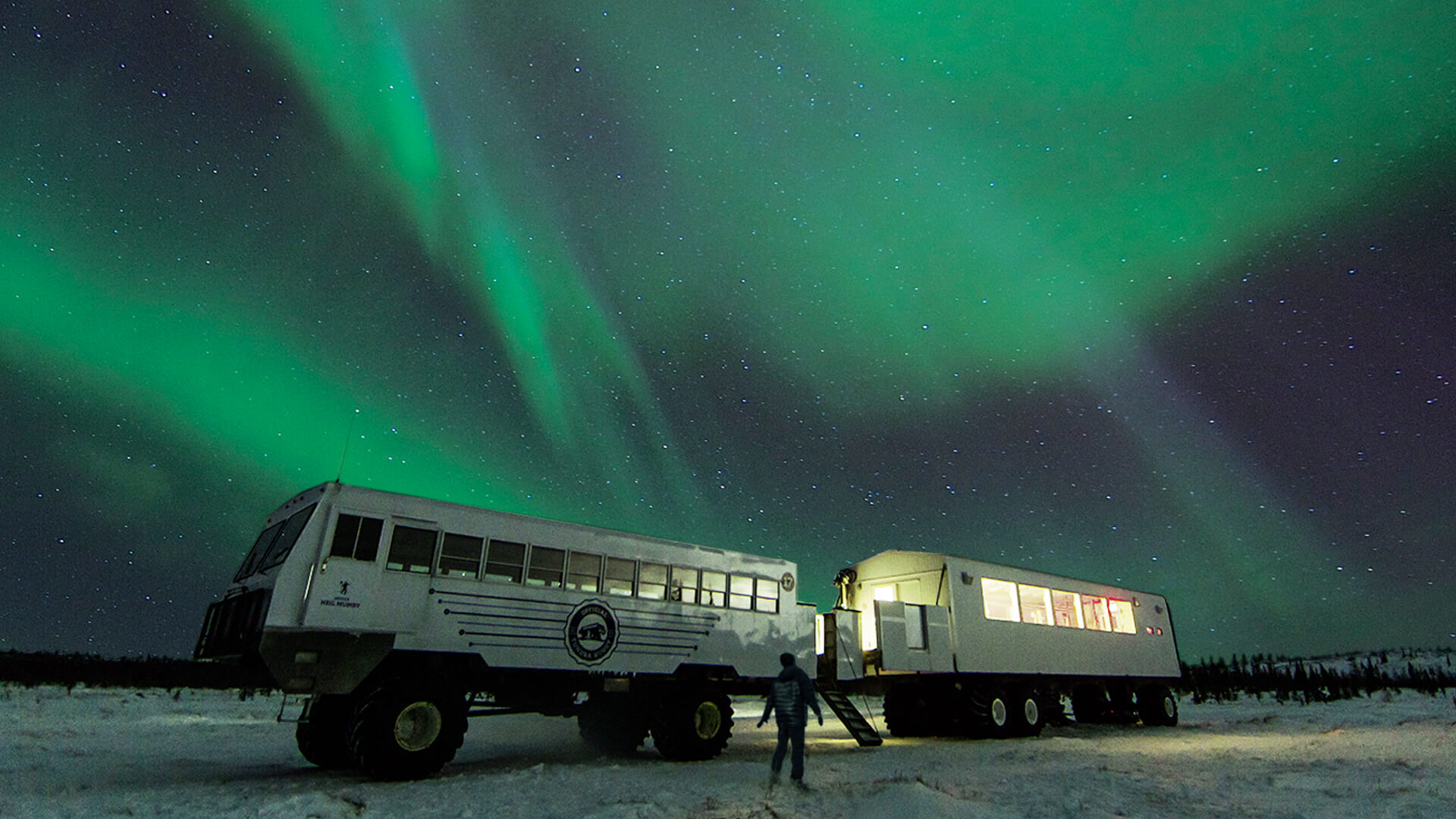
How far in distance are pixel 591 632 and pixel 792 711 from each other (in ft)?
14.3

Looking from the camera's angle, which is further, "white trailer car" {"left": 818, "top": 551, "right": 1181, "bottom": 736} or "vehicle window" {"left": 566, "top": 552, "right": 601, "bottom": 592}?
"white trailer car" {"left": 818, "top": 551, "right": 1181, "bottom": 736}

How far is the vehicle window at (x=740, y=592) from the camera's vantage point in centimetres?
1587

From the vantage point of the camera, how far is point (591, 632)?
13.6m

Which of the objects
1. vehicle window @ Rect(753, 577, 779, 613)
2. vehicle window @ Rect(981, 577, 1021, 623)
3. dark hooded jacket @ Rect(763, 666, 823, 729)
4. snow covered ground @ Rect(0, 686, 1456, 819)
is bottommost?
snow covered ground @ Rect(0, 686, 1456, 819)

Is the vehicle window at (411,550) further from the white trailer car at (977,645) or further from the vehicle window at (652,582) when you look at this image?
the white trailer car at (977,645)

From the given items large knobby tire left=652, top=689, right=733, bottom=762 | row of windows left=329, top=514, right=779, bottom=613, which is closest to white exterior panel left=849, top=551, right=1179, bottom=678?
row of windows left=329, top=514, right=779, bottom=613

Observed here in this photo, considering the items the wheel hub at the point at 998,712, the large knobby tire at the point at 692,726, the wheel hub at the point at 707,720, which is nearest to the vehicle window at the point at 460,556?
the large knobby tire at the point at 692,726

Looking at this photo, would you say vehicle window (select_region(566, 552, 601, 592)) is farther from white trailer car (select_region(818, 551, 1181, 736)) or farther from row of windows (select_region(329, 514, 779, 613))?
white trailer car (select_region(818, 551, 1181, 736))

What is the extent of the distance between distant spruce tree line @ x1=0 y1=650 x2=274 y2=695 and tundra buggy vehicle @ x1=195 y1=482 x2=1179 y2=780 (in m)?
41.8

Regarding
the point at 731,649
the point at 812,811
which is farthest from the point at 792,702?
the point at 731,649

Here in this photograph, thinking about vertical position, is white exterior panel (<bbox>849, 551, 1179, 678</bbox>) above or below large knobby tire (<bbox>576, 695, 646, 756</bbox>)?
above

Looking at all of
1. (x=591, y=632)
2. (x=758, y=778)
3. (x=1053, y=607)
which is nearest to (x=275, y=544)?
(x=591, y=632)

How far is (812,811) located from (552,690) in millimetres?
6203

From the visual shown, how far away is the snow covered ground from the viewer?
342 inches
